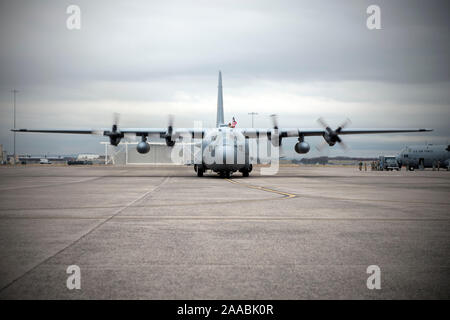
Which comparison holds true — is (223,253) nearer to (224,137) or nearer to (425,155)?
(224,137)

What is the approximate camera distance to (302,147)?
109ft

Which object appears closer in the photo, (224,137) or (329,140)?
(224,137)

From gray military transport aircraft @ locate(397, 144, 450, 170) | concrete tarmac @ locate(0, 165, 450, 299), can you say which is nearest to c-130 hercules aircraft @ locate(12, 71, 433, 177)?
concrete tarmac @ locate(0, 165, 450, 299)

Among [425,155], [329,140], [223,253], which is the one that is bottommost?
[223,253]

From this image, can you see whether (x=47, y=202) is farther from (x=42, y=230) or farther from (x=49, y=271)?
(x=49, y=271)

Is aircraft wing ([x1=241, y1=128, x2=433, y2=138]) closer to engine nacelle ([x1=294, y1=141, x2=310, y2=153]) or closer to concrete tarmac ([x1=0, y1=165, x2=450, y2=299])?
engine nacelle ([x1=294, y1=141, x2=310, y2=153])

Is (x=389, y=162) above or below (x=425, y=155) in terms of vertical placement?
below

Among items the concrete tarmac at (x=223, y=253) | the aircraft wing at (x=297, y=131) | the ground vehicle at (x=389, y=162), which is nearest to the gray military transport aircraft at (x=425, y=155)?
the ground vehicle at (x=389, y=162)

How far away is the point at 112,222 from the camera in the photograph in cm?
841

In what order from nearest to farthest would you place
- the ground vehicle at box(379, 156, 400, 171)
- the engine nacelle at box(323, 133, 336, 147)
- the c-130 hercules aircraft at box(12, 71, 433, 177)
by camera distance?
the c-130 hercules aircraft at box(12, 71, 433, 177), the engine nacelle at box(323, 133, 336, 147), the ground vehicle at box(379, 156, 400, 171)

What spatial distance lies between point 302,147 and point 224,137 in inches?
358

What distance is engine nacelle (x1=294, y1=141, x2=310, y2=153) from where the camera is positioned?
33.0m

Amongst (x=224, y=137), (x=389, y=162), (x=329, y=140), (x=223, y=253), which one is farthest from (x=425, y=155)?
(x=223, y=253)
